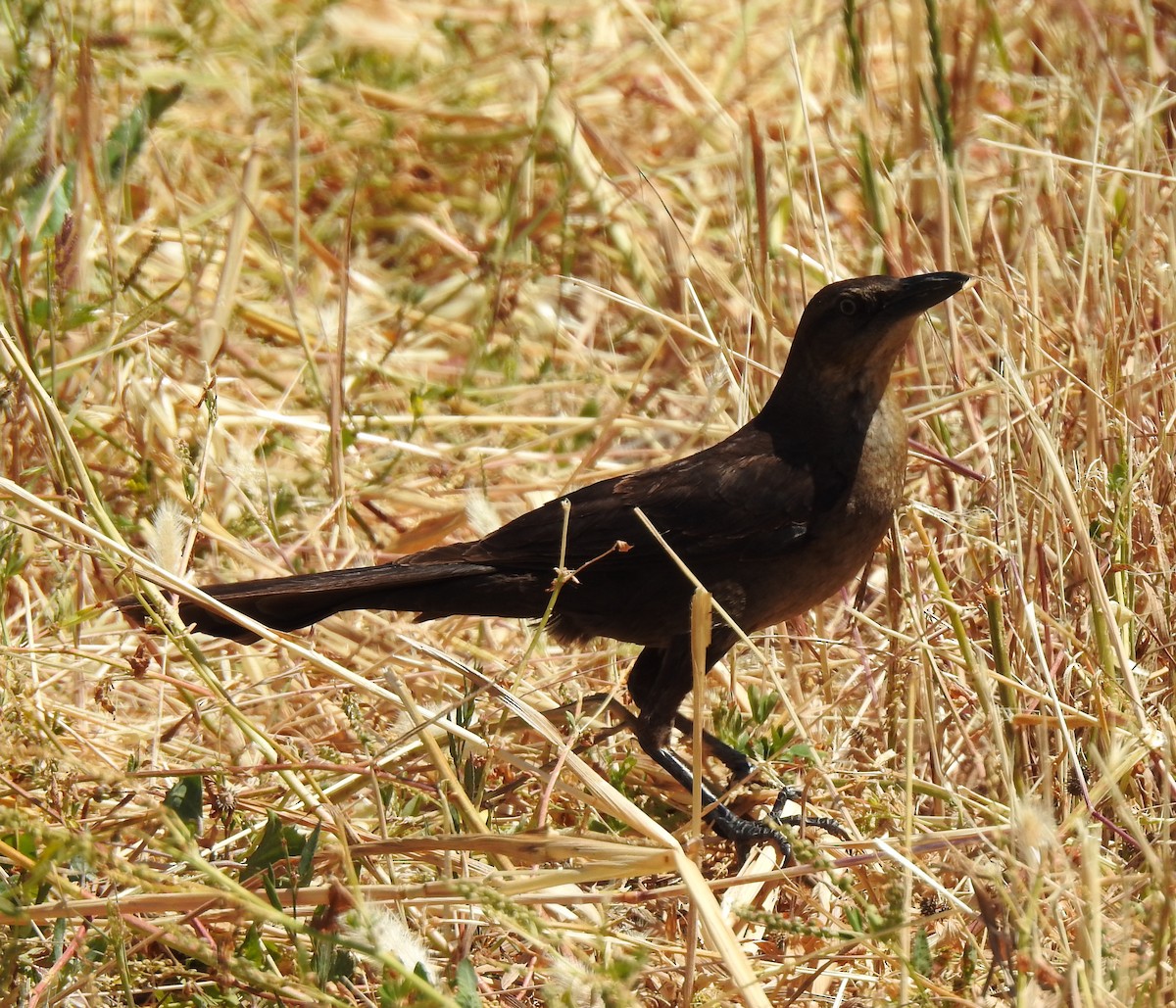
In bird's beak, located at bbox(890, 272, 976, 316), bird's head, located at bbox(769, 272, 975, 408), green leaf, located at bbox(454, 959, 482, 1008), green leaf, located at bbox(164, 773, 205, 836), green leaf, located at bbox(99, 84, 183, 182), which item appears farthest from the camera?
green leaf, located at bbox(99, 84, 183, 182)

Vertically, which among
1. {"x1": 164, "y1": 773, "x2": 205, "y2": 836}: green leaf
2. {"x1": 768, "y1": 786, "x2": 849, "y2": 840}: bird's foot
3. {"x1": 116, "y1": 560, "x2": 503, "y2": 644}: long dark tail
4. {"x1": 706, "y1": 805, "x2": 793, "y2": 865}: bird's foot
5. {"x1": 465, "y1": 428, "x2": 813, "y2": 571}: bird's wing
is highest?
{"x1": 465, "y1": 428, "x2": 813, "y2": 571}: bird's wing

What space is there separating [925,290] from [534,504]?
4.71ft

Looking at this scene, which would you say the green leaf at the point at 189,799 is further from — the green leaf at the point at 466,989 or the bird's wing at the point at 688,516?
the bird's wing at the point at 688,516

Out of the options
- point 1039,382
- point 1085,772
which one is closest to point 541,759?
point 1085,772

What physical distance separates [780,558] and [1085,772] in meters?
0.74

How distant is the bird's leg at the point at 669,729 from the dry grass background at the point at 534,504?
8 centimetres

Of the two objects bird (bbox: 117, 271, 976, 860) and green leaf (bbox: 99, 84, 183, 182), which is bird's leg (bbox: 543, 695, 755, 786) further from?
green leaf (bbox: 99, 84, 183, 182)

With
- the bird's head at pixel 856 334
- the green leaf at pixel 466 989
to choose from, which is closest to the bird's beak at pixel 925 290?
the bird's head at pixel 856 334

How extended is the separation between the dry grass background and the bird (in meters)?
0.13

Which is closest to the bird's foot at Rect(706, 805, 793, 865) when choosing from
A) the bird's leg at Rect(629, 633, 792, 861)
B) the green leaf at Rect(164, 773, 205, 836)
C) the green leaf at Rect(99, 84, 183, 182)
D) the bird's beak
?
the bird's leg at Rect(629, 633, 792, 861)

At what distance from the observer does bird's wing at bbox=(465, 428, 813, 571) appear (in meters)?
3.04

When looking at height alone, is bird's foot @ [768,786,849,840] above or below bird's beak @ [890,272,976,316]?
below

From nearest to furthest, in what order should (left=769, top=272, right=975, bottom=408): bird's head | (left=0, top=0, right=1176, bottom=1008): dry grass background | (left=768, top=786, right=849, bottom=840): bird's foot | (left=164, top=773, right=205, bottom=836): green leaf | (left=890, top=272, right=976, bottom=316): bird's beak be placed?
(left=0, top=0, right=1176, bottom=1008): dry grass background
(left=164, top=773, right=205, bottom=836): green leaf
(left=768, top=786, right=849, bottom=840): bird's foot
(left=890, top=272, right=976, bottom=316): bird's beak
(left=769, top=272, right=975, bottom=408): bird's head

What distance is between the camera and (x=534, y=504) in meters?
4.07
